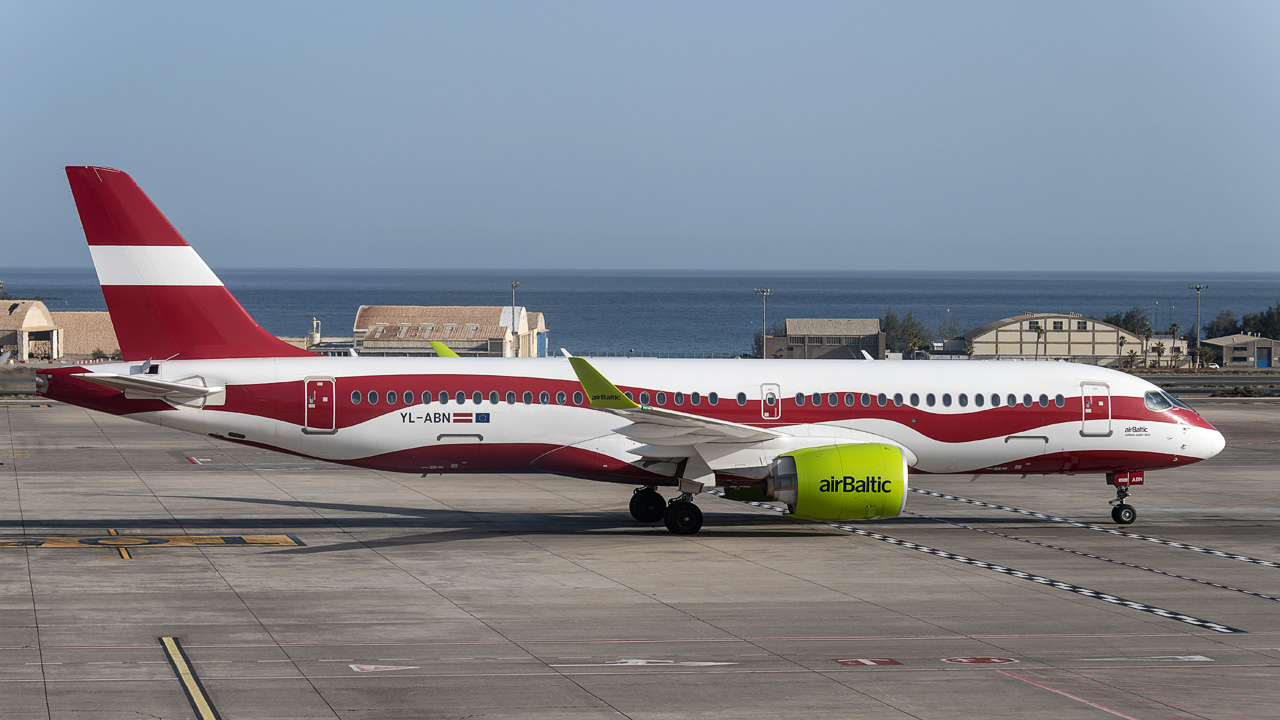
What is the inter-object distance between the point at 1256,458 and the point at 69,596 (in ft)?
139

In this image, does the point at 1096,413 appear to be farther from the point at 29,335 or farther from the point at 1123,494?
the point at 29,335

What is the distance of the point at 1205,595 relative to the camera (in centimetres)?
2325

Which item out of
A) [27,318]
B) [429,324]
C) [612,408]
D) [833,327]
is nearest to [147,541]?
[612,408]

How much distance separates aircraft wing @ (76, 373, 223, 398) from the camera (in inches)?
1064

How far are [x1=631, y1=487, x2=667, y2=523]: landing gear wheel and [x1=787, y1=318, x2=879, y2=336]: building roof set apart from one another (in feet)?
205

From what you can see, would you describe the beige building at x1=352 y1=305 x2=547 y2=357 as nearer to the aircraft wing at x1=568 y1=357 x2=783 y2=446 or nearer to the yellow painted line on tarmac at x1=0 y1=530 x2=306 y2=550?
the yellow painted line on tarmac at x1=0 y1=530 x2=306 y2=550

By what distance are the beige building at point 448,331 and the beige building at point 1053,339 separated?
36.0 meters

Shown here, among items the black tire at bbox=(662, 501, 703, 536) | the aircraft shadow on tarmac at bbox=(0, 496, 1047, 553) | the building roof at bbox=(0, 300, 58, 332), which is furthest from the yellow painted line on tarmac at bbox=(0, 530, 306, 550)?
the building roof at bbox=(0, 300, 58, 332)

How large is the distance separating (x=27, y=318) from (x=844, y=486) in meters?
91.6

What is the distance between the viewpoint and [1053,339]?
101m

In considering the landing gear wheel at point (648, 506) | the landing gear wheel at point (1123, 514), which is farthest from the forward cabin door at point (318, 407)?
the landing gear wheel at point (1123, 514)

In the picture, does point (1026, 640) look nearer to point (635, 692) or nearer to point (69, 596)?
point (635, 692)

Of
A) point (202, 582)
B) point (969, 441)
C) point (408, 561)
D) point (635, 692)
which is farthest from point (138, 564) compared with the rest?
point (969, 441)

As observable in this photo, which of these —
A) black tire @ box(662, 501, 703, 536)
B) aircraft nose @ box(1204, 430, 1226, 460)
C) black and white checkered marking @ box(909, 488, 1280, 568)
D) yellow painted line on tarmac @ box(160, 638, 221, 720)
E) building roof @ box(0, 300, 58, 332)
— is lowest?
black and white checkered marking @ box(909, 488, 1280, 568)
